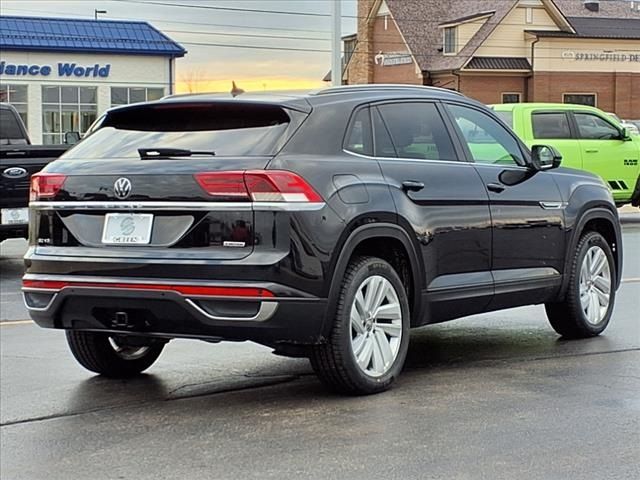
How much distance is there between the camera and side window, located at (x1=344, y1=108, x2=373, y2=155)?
20.8ft

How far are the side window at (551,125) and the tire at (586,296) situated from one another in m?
10.2

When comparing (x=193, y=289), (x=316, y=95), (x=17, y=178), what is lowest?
(x=193, y=289)

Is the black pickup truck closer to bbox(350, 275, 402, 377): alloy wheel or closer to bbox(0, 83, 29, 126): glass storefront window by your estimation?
bbox(350, 275, 402, 377): alloy wheel

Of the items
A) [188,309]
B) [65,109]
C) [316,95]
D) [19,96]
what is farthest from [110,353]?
[65,109]

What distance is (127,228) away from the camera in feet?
19.5

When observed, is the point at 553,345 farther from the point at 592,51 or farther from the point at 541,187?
the point at 592,51

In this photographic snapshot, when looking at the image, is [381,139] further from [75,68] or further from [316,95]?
[75,68]

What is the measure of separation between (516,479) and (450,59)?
166 ft

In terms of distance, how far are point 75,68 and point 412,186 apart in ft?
152

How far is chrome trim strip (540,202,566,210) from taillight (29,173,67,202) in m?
3.30

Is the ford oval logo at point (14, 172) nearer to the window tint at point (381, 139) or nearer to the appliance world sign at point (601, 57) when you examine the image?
the window tint at point (381, 139)

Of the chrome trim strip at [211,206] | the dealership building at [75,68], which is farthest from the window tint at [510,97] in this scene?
the chrome trim strip at [211,206]

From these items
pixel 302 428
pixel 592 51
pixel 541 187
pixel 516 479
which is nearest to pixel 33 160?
pixel 541 187

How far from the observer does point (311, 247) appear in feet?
18.9
